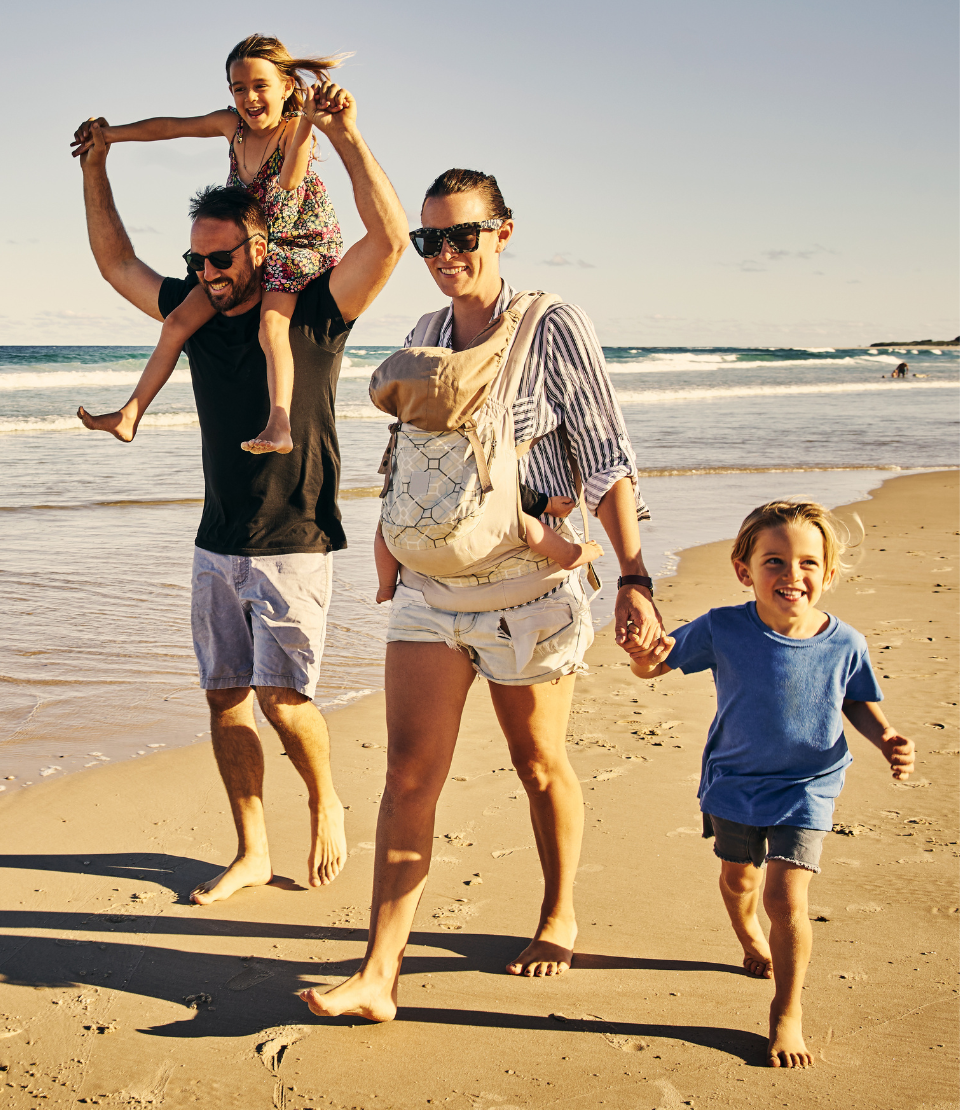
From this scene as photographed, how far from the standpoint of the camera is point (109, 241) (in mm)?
3455

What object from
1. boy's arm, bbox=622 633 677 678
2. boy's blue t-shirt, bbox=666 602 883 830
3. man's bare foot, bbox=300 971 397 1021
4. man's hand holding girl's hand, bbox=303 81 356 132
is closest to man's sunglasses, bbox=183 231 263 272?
man's hand holding girl's hand, bbox=303 81 356 132

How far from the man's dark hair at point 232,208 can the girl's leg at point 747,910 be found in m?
2.28

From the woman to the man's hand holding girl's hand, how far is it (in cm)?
40

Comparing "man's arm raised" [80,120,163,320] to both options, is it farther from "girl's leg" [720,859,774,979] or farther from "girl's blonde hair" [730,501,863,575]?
"girl's leg" [720,859,774,979]

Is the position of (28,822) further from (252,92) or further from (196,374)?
(252,92)

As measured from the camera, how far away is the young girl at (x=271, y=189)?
3.09m

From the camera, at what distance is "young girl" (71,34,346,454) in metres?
3.09

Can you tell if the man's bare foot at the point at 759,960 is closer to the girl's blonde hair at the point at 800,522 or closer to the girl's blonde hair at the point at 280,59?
the girl's blonde hair at the point at 800,522

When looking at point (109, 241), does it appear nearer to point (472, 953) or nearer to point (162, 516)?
point (472, 953)

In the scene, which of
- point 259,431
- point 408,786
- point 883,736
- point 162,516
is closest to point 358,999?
point 408,786

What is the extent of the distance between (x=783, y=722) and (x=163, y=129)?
2.75 m

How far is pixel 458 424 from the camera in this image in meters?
2.38

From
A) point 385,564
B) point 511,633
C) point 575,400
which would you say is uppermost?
point 575,400

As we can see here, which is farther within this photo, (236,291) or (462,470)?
(236,291)
